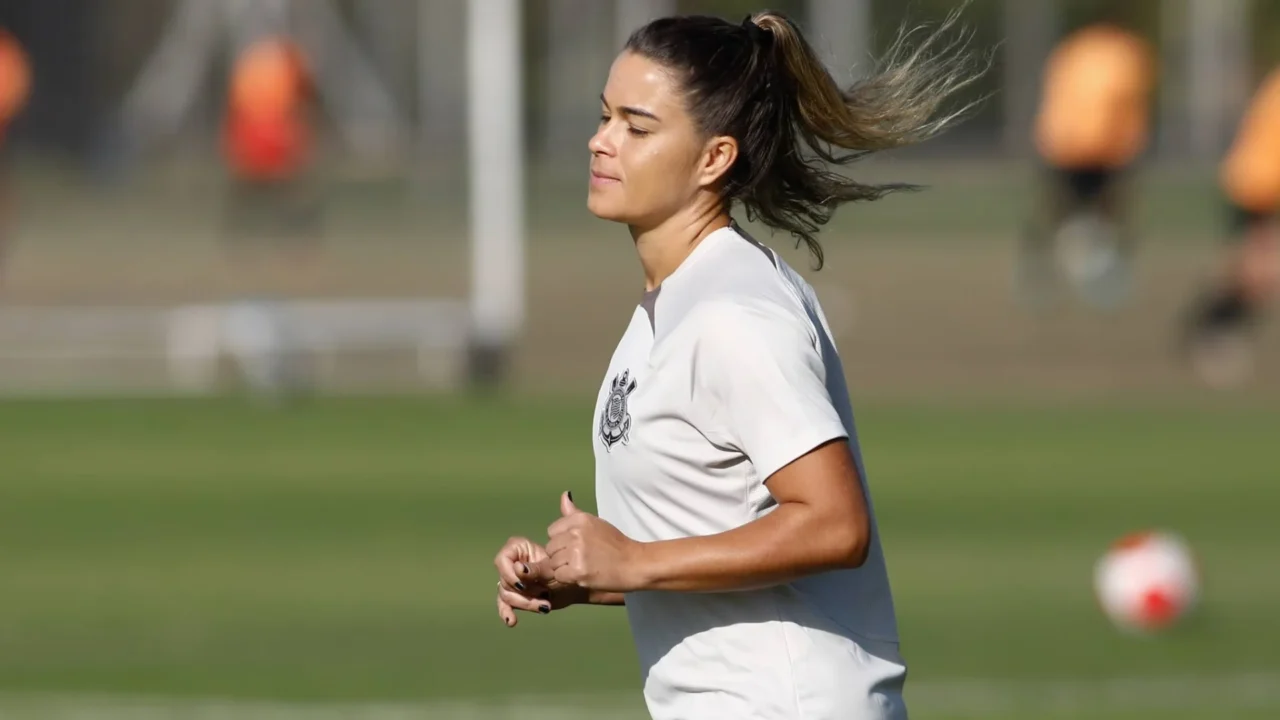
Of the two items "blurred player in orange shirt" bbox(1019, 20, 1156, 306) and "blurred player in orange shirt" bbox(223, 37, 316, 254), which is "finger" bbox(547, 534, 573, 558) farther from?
"blurred player in orange shirt" bbox(223, 37, 316, 254)

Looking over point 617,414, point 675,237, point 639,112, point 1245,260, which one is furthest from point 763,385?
point 1245,260

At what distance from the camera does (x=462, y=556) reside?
39.0ft

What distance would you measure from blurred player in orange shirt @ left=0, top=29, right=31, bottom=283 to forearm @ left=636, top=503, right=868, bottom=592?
27.3m

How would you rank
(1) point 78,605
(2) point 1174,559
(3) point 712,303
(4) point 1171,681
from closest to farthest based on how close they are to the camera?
(3) point 712,303
(4) point 1171,681
(2) point 1174,559
(1) point 78,605

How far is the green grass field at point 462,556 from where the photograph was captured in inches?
350

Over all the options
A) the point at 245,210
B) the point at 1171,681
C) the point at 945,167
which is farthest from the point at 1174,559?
the point at 945,167

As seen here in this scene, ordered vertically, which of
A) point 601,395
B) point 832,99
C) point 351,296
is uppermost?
point 832,99

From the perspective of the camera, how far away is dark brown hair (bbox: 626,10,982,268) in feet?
12.3

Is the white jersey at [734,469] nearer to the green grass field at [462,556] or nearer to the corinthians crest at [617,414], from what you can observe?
the corinthians crest at [617,414]

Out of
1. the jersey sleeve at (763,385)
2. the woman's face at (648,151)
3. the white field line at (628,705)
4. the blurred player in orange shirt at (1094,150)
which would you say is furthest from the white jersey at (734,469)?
the blurred player in orange shirt at (1094,150)

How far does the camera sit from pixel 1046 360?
2184 centimetres

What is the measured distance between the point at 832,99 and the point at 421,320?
661 inches

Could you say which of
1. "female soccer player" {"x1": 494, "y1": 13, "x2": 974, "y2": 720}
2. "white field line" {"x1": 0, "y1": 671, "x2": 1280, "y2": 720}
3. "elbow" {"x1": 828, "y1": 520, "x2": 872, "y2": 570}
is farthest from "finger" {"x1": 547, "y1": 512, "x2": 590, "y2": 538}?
"white field line" {"x1": 0, "y1": 671, "x2": 1280, "y2": 720}

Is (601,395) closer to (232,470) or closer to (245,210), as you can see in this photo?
(232,470)
